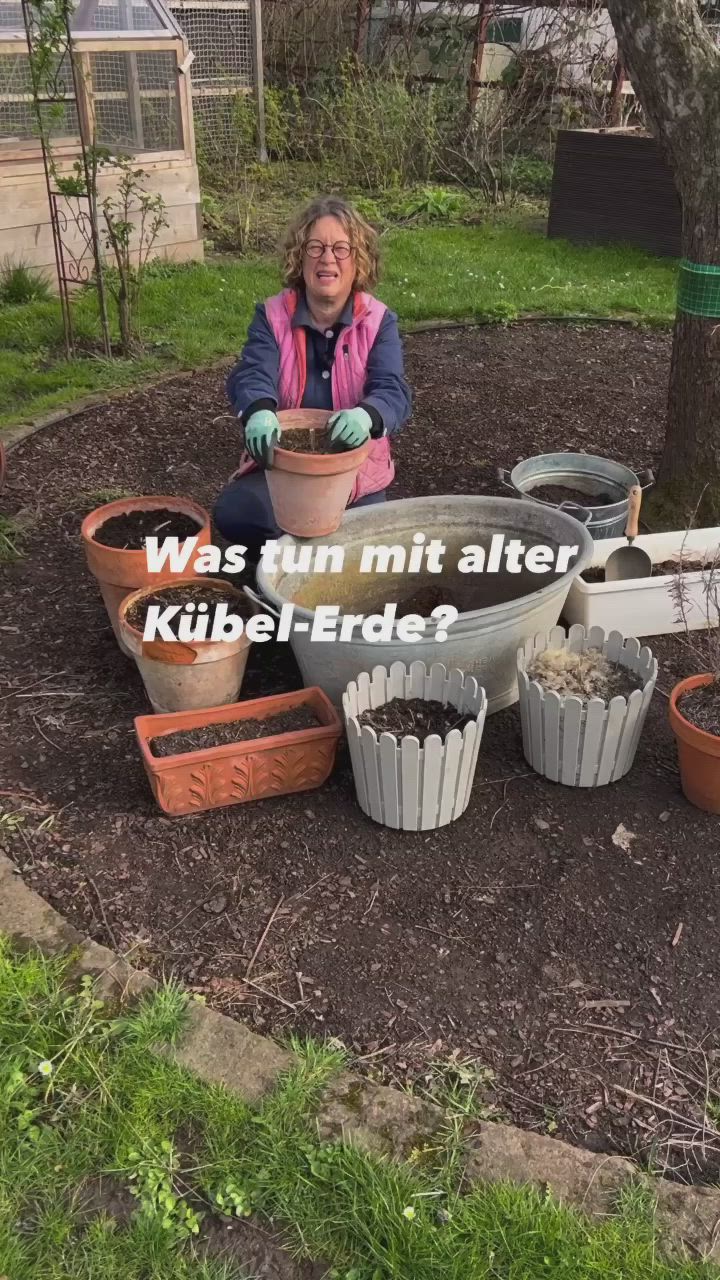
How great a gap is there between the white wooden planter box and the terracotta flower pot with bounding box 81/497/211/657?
1164mm

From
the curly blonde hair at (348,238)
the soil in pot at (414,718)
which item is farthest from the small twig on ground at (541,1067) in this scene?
the curly blonde hair at (348,238)

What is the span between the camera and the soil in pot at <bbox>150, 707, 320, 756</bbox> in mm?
2475

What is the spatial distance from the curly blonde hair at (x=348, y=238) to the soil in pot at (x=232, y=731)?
1.43 meters

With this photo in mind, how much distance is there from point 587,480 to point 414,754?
6.20ft

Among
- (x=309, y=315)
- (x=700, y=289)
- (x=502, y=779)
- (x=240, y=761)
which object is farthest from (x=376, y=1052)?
(x=700, y=289)

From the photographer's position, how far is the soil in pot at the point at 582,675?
2523 mm

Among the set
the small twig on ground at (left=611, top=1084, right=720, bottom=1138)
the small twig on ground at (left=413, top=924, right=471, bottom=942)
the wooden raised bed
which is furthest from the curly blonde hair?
the wooden raised bed

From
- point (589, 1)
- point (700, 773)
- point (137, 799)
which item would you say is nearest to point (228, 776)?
point (137, 799)

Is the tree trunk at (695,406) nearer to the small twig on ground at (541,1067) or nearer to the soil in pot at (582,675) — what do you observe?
the soil in pot at (582,675)

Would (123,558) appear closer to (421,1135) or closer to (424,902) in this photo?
(424,902)

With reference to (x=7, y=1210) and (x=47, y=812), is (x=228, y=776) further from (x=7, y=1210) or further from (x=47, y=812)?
(x=7, y=1210)

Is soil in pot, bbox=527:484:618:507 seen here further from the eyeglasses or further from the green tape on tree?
the eyeglasses

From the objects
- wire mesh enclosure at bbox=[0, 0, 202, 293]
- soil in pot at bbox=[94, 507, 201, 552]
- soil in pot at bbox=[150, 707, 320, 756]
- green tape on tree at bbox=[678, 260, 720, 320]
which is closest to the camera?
soil in pot at bbox=[150, 707, 320, 756]

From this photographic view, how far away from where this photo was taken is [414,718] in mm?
2457
